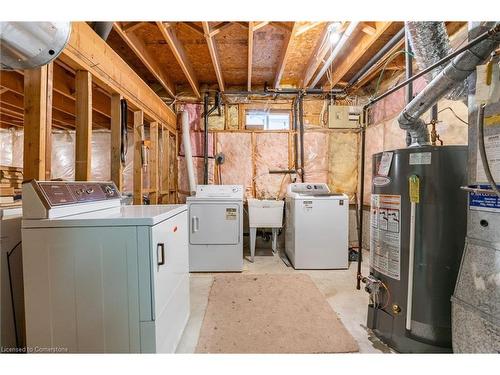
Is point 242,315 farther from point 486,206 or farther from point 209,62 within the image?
point 209,62

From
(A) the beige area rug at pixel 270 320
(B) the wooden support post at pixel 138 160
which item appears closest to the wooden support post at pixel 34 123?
(B) the wooden support post at pixel 138 160

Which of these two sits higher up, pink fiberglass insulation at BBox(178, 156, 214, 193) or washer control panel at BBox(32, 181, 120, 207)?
pink fiberglass insulation at BBox(178, 156, 214, 193)

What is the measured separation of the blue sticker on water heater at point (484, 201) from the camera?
1.03 m

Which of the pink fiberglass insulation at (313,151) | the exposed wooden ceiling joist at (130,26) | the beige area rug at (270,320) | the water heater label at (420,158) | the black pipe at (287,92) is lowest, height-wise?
the beige area rug at (270,320)

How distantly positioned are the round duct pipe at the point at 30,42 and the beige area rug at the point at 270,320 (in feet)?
5.80

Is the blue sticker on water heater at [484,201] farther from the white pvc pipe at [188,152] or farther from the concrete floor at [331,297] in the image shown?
the white pvc pipe at [188,152]

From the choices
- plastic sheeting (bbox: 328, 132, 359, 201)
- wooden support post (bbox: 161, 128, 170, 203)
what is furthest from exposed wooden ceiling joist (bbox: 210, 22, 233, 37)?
plastic sheeting (bbox: 328, 132, 359, 201)

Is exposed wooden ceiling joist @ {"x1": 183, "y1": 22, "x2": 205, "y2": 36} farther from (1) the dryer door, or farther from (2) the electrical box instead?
(2) the electrical box

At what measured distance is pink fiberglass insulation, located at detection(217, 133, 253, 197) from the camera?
13.1 feet

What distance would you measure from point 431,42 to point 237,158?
2.87 metres

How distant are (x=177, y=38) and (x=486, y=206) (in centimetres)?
301

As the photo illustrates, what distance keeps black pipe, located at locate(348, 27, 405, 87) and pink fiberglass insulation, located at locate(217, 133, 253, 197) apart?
1.74m

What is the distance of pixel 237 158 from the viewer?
3990 millimetres
